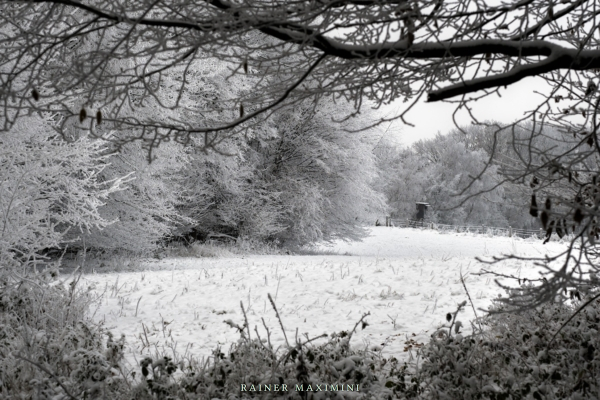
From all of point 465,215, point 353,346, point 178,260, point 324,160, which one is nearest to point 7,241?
point 353,346

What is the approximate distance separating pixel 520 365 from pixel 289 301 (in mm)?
3814

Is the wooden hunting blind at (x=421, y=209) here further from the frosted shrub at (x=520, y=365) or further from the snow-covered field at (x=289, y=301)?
the frosted shrub at (x=520, y=365)

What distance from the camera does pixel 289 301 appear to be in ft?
23.2

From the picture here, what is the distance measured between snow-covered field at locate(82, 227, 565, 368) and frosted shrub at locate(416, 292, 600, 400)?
0.91 m

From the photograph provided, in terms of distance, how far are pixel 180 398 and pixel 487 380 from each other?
7.09 ft

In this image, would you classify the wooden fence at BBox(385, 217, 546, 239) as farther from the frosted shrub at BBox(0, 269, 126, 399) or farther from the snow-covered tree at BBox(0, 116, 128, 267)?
the frosted shrub at BBox(0, 269, 126, 399)

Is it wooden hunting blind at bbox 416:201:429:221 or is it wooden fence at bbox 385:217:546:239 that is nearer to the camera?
wooden fence at bbox 385:217:546:239

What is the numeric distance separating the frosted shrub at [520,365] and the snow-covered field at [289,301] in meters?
0.91

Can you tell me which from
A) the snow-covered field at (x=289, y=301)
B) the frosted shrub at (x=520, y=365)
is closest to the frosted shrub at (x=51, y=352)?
the snow-covered field at (x=289, y=301)

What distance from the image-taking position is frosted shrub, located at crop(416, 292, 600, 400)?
10.6ft

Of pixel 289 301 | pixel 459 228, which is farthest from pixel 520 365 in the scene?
pixel 459 228

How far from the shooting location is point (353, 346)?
490 cm

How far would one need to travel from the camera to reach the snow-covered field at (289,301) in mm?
5453

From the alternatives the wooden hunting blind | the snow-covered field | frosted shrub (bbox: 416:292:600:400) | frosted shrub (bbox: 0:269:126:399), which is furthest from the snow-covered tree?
the wooden hunting blind
